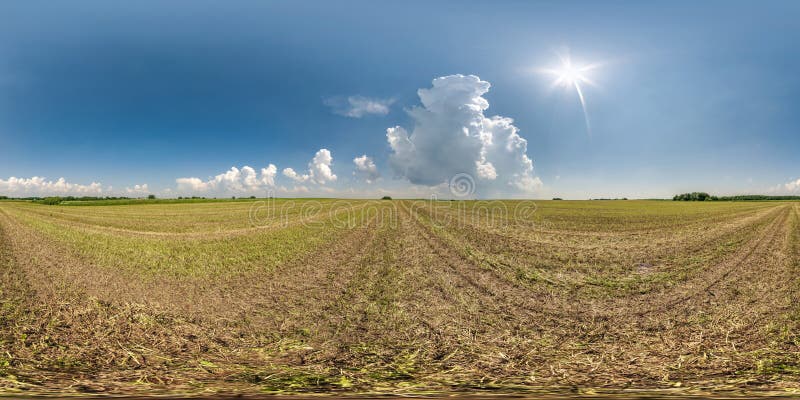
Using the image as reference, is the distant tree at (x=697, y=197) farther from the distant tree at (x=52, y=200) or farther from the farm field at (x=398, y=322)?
the distant tree at (x=52, y=200)

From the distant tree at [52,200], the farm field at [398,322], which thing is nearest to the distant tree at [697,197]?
the farm field at [398,322]

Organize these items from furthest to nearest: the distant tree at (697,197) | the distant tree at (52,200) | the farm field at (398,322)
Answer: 1. the distant tree at (697,197)
2. the distant tree at (52,200)
3. the farm field at (398,322)

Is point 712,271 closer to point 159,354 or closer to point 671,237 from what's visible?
point 671,237

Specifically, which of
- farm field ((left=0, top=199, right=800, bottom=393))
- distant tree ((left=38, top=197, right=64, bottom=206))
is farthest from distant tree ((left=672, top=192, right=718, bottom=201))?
distant tree ((left=38, top=197, right=64, bottom=206))

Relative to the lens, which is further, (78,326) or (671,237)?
(671,237)

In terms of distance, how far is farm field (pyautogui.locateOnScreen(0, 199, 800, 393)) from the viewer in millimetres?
3436

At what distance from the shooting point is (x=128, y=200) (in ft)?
251

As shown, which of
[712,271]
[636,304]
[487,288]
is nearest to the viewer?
[636,304]

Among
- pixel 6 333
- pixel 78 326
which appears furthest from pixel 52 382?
pixel 6 333

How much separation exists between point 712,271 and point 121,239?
2132 cm

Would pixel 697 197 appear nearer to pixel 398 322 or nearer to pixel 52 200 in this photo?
pixel 398 322

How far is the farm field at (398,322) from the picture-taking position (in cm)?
344

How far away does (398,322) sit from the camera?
5.29 m

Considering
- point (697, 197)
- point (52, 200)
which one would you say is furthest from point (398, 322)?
point (697, 197)
